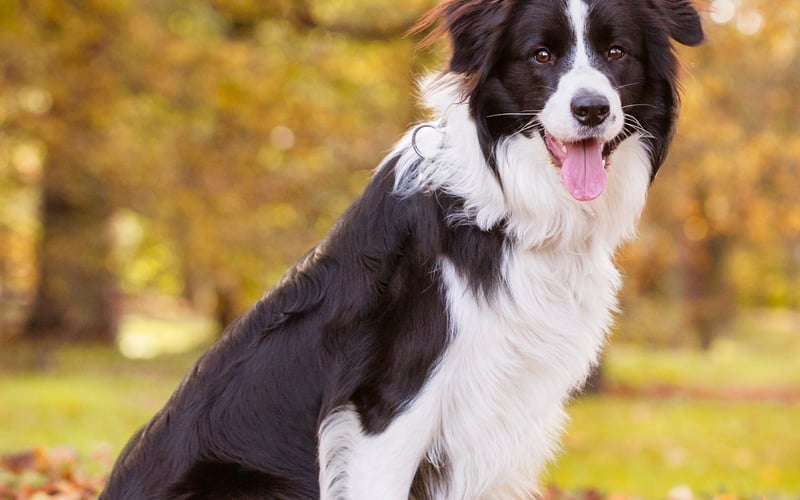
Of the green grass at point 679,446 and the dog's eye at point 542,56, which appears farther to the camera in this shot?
the green grass at point 679,446

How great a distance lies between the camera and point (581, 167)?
3.44m

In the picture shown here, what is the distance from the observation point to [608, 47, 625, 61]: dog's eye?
346 cm

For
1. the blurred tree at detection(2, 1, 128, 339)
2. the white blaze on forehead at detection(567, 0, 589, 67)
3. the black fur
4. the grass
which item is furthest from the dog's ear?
the blurred tree at detection(2, 1, 128, 339)

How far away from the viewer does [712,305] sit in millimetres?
24000

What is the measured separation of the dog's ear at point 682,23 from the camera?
364 centimetres

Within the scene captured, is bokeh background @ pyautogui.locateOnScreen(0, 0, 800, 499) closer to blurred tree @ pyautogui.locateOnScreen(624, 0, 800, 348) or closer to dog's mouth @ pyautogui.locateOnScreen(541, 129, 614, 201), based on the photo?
blurred tree @ pyautogui.locateOnScreen(624, 0, 800, 348)

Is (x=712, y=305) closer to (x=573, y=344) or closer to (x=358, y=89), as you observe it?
(x=358, y=89)

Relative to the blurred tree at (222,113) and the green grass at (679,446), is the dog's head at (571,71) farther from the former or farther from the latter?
the blurred tree at (222,113)

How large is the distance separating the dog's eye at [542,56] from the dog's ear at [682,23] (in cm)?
51

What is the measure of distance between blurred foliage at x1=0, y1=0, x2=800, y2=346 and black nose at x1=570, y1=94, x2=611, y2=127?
7729mm

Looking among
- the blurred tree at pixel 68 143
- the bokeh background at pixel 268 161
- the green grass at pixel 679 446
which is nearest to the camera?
the green grass at pixel 679 446

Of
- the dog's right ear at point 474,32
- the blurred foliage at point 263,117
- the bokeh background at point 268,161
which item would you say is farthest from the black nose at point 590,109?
the blurred foliage at point 263,117

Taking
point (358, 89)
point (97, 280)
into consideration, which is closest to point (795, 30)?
point (358, 89)

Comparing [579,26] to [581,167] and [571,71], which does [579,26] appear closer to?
[571,71]
